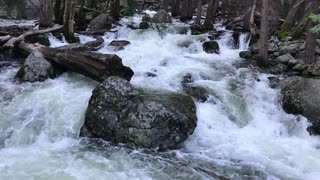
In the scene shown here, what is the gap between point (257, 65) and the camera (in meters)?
13.6

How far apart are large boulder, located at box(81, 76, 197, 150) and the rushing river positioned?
0.26 meters

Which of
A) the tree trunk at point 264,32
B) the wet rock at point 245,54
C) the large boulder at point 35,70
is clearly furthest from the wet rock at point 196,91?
the wet rock at point 245,54

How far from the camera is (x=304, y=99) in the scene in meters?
9.90

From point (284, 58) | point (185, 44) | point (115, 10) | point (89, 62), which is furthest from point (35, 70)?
point (115, 10)

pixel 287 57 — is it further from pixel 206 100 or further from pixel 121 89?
pixel 121 89

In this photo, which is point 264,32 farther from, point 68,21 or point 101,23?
point 101,23

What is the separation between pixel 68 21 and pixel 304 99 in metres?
9.29

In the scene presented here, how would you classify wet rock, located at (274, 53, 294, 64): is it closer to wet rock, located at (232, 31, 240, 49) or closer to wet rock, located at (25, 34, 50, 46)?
wet rock, located at (232, 31, 240, 49)

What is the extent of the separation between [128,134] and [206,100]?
2.97 metres

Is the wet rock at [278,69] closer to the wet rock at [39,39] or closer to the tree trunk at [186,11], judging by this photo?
the wet rock at [39,39]

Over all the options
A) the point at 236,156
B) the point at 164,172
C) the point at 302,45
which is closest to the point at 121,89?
the point at 164,172

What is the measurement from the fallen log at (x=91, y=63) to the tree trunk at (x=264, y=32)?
5.27m

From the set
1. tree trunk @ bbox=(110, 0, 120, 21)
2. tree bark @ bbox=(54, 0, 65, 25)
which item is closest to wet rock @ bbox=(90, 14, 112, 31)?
tree bark @ bbox=(54, 0, 65, 25)

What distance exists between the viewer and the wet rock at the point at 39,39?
13905 mm
